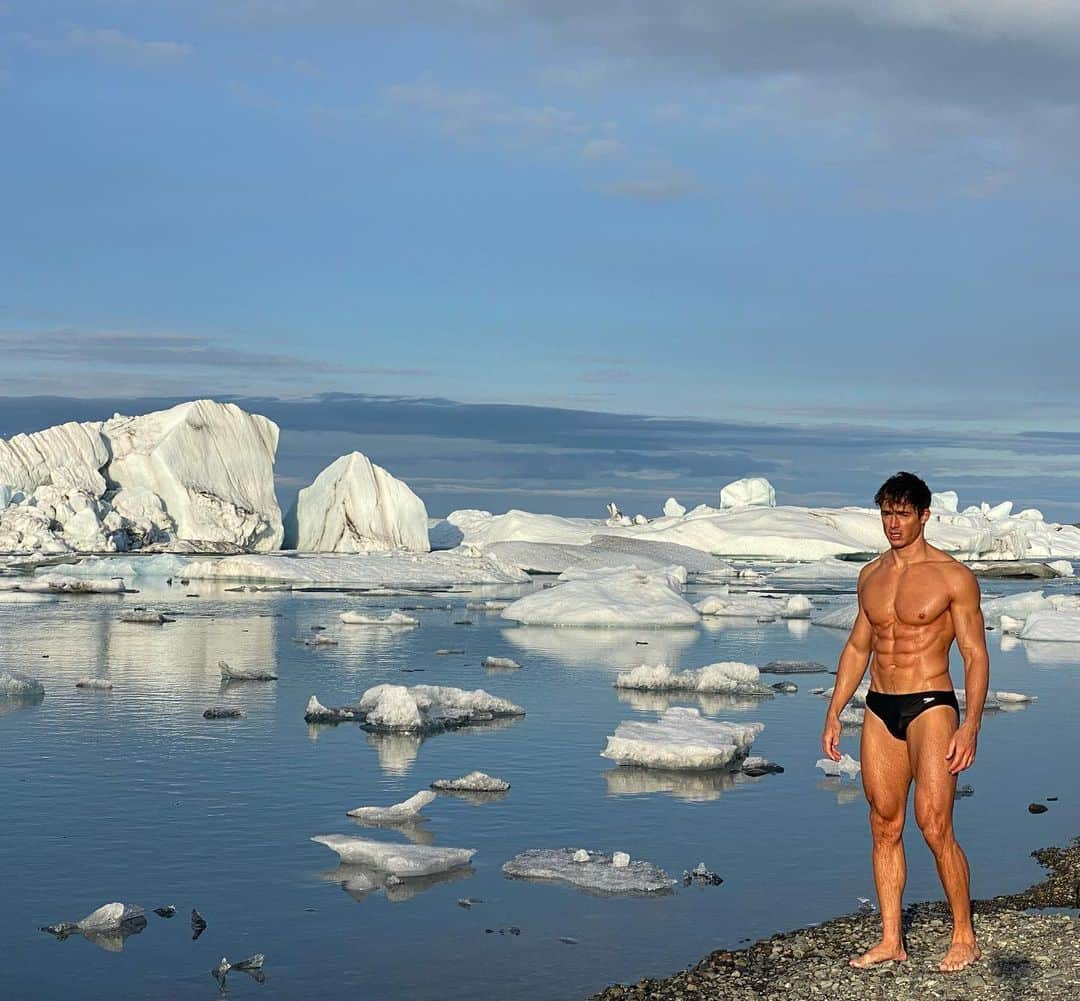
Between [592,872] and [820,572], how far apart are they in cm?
4405

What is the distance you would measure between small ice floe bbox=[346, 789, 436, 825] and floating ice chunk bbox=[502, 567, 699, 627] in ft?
52.2

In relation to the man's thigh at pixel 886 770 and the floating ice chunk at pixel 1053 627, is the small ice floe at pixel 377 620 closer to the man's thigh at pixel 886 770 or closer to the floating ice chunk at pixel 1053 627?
the floating ice chunk at pixel 1053 627

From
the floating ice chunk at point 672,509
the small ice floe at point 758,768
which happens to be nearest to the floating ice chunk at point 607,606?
the small ice floe at point 758,768

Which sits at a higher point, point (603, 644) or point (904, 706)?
point (904, 706)

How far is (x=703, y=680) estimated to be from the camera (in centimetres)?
1570

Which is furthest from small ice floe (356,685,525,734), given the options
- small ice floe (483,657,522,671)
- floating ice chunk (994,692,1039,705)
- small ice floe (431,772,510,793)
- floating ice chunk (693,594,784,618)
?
floating ice chunk (693,594,784,618)

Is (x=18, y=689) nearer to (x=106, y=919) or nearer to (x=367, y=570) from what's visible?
(x=106, y=919)

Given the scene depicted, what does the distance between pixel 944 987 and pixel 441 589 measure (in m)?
33.7

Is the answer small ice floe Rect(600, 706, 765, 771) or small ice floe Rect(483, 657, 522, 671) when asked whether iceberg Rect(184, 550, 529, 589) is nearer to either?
small ice floe Rect(483, 657, 522, 671)

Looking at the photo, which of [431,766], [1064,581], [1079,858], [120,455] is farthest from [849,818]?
[120,455]

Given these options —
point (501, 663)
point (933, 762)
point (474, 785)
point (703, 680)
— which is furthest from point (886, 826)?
point (501, 663)

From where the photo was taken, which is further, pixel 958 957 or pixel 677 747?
pixel 677 747

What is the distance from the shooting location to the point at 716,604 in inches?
1137

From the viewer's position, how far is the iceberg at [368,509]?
52469mm
